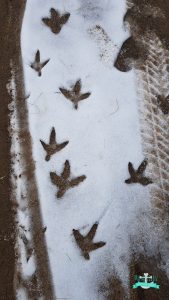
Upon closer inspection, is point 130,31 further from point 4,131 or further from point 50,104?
point 4,131

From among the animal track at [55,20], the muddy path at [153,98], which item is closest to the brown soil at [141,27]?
the muddy path at [153,98]

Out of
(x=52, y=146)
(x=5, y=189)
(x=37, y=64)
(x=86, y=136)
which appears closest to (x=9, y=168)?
(x=5, y=189)

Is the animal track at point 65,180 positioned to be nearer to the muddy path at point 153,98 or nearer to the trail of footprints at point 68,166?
the trail of footprints at point 68,166

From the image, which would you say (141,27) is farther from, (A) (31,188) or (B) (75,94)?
(A) (31,188)

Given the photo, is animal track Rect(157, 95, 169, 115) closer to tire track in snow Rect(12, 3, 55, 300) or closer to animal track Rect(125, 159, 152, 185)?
animal track Rect(125, 159, 152, 185)

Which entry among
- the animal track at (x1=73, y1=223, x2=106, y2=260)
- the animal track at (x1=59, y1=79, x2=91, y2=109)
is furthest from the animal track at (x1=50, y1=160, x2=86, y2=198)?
the animal track at (x1=59, y1=79, x2=91, y2=109)

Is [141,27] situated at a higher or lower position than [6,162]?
higher

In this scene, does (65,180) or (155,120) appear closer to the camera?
(65,180)
